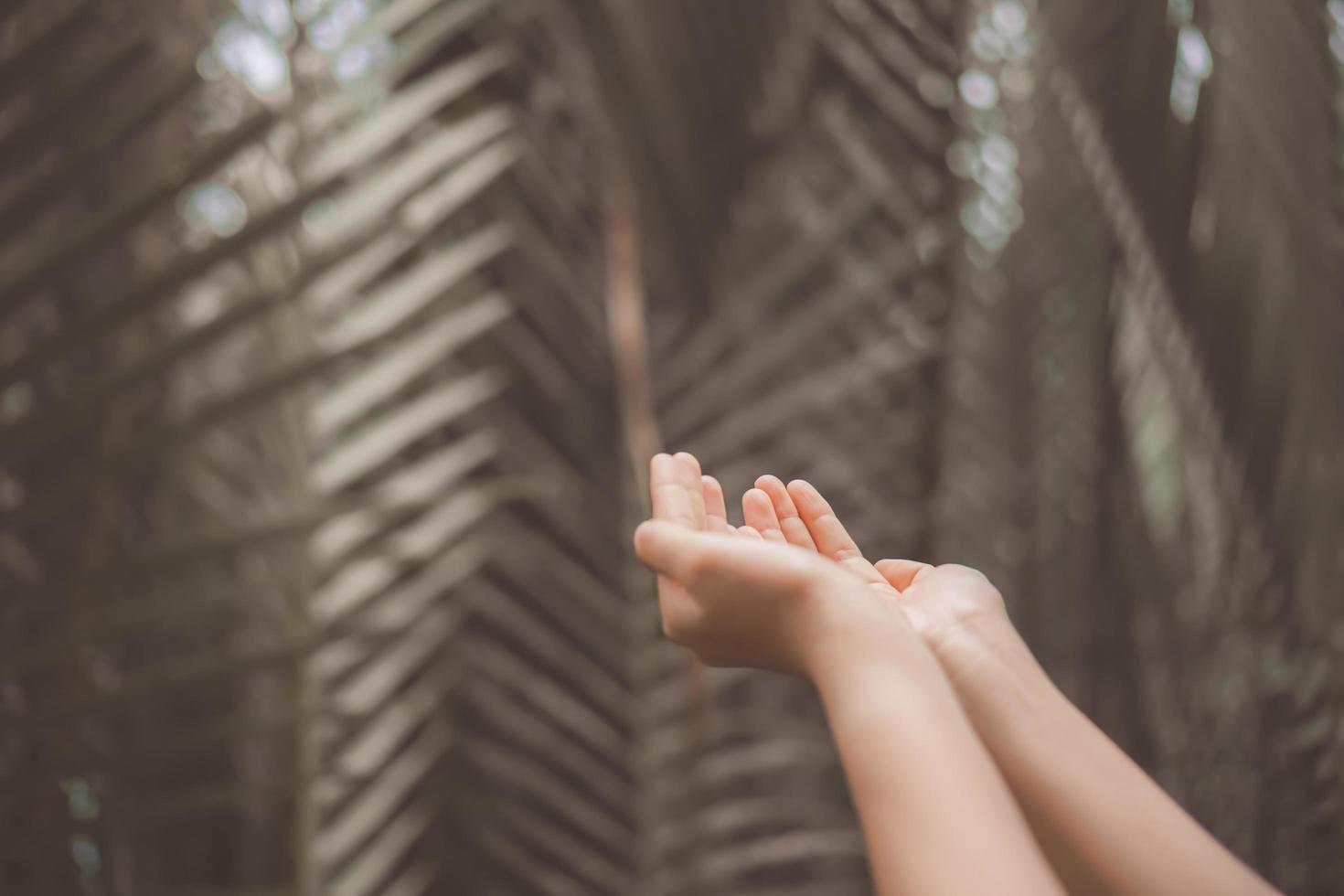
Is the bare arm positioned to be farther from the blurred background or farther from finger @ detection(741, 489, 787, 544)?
the blurred background

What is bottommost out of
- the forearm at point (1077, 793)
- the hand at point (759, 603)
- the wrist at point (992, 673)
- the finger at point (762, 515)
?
the forearm at point (1077, 793)

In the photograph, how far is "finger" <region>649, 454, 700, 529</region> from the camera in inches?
18.6

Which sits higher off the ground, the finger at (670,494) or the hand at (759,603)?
the finger at (670,494)

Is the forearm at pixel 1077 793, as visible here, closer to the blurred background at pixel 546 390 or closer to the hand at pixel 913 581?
the hand at pixel 913 581

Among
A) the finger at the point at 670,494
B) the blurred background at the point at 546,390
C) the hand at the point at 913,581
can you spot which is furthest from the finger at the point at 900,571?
the blurred background at the point at 546,390

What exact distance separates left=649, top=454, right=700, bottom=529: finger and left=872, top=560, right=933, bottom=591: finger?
0.11 m

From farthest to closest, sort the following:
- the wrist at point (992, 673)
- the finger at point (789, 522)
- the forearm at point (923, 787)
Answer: the finger at point (789, 522)
the wrist at point (992, 673)
the forearm at point (923, 787)

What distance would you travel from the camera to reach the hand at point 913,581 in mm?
447

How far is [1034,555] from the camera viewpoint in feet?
4.94

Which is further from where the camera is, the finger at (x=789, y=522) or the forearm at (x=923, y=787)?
the finger at (x=789, y=522)

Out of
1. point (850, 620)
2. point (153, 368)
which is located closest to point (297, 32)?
point (153, 368)

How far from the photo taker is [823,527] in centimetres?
54

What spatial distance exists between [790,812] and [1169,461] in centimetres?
70

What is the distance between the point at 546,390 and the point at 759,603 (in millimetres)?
551
